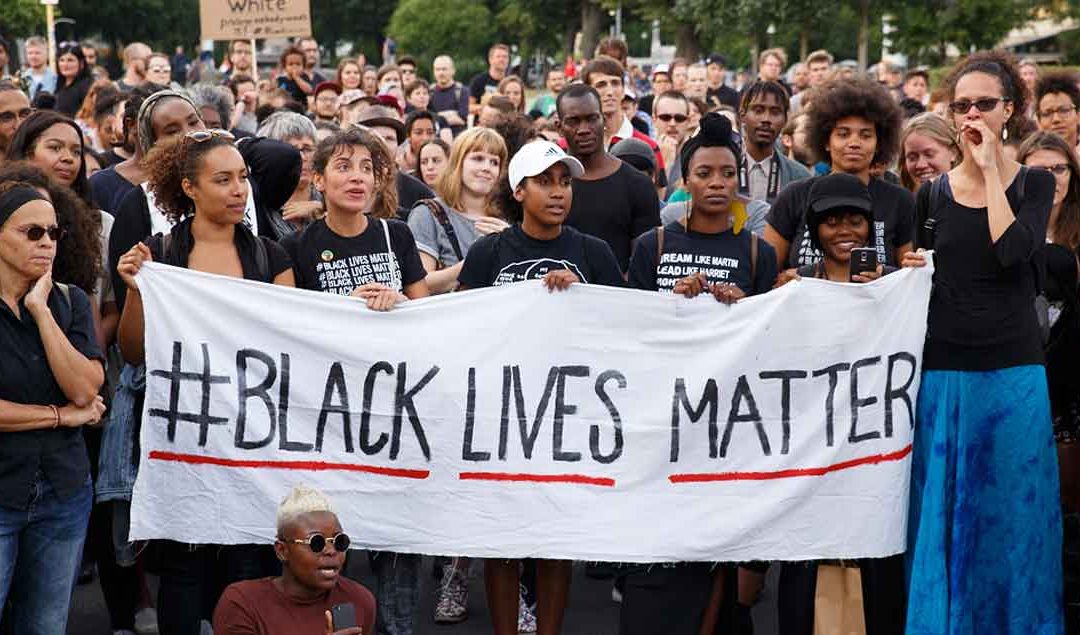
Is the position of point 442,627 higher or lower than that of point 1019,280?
lower

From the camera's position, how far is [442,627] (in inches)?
280

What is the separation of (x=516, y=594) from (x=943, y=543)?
1.56 meters

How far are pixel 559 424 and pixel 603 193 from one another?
186cm

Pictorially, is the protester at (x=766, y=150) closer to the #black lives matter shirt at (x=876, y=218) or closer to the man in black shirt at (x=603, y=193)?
the man in black shirt at (x=603, y=193)

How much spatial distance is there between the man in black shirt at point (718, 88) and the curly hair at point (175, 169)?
11255mm

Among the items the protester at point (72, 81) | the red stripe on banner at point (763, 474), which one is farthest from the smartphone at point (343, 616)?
the protester at point (72, 81)

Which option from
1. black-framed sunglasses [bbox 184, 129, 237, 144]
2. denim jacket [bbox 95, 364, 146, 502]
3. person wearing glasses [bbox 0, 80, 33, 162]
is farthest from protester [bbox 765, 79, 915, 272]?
person wearing glasses [bbox 0, 80, 33, 162]

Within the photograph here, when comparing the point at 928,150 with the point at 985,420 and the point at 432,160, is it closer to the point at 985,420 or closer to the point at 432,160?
the point at 985,420

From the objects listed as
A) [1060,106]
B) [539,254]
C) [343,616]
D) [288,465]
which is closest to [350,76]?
[1060,106]

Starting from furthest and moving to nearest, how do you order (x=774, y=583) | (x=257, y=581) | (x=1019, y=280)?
1. (x=774, y=583)
2. (x=1019, y=280)
3. (x=257, y=581)

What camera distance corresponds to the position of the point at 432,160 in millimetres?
9672

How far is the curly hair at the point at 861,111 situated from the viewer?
7.09m

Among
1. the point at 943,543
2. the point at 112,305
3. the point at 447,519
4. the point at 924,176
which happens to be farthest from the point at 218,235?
the point at 924,176

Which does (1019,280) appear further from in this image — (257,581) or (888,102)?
(257,581)
